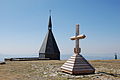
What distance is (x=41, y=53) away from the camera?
37.5 metres

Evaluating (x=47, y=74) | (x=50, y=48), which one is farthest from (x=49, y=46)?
(x=47, y=74)

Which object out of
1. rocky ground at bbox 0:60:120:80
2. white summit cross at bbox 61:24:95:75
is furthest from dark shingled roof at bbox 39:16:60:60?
white summit cross at bbox 61:24:95:75

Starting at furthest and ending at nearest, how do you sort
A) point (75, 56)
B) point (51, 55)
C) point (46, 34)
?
1. point (46, 34)
2. point (51, 55)
3. point (75, 56)

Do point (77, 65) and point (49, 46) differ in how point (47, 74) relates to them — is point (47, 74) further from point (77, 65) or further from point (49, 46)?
point (49, 46)

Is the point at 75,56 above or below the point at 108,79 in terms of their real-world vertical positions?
above

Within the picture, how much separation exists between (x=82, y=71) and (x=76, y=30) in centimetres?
402

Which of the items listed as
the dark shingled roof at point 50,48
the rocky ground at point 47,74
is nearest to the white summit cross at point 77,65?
the rocky ground at point 47,74

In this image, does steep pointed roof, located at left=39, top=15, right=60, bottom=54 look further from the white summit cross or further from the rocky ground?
the white summit cross

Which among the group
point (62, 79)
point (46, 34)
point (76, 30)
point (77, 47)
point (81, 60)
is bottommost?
point (62, 79)

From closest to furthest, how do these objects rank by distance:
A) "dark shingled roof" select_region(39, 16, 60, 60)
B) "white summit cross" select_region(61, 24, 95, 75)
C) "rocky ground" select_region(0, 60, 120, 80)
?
"rocky ground" select_region(0, 60, 120, 80), "white summit cross" select_region(61, 24, 95, 75), "dark shingled roof" select_region(39, 16, 60, 60)

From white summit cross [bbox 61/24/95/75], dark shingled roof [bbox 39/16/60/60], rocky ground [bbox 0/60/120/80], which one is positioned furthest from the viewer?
dark shingled roof [bbox 39/16/60/60]

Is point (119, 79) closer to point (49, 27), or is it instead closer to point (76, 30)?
point (76, 30)

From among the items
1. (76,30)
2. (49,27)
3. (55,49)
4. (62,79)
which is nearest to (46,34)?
(49,27)

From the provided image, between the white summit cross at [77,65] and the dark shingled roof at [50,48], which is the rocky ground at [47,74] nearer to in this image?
the white summit cross at [77,65]
